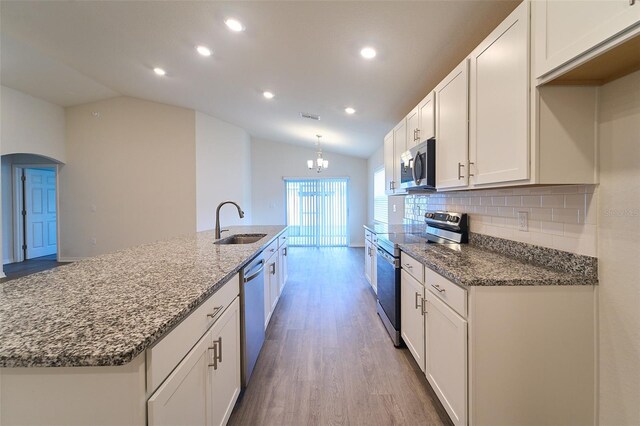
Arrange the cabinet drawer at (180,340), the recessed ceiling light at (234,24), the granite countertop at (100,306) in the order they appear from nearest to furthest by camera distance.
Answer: the granite countertop at (100,306) → the cabinet drawer at (180,340) → the recessed ceiling light at (234,24)

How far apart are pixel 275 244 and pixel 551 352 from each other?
2261 mm

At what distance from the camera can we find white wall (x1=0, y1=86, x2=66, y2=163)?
15.2ft

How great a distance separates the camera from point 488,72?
1.48 metres

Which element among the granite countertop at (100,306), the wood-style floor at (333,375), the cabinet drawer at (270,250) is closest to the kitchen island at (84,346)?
the granite countertop at (100,306)

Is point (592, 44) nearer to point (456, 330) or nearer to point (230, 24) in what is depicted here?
point (456, 330)

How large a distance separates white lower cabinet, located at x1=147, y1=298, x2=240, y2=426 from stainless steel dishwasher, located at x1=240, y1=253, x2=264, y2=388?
3.1 inches

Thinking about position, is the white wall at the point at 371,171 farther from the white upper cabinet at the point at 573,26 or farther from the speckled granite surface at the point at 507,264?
the white upper cabinet at the point at 573,26

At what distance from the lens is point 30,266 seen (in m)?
5.45

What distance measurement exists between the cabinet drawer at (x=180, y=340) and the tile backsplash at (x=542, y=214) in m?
1.71

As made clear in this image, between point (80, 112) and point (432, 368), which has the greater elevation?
point (80, 112)

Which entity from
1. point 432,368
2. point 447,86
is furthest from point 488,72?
point 432,368

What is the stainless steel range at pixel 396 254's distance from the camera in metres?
2.22

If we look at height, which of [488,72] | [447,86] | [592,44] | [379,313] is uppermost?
[447,86]

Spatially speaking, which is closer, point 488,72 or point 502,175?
point 502,175
